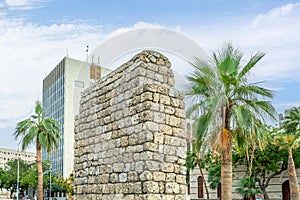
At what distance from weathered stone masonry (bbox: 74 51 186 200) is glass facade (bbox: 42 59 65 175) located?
4154cm

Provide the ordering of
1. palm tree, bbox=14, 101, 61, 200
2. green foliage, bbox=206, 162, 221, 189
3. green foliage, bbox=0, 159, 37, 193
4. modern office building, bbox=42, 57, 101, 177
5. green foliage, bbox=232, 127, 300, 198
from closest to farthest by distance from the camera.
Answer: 1. palm tree, bbox=14, 101, 61, 200
2. green foliage, bbox=232, 127, 300, 198
3. green foliage, bbox=206, 162, 221, 189
4. green foliage, bbox=0, 159, 37, 193
5. modern office building, bbox=42, 57, 101, 177

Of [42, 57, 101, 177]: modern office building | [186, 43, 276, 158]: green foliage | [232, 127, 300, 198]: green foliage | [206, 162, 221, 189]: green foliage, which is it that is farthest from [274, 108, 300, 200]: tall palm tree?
[42, 57, 101, 177]: modern office building

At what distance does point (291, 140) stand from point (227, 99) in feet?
39.0

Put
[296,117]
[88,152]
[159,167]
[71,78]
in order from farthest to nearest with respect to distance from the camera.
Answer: [71,78]
[296,117]
[88,152]
[159,167]

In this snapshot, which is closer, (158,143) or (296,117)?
(158,143)

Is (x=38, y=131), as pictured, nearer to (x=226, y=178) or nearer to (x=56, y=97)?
(x=226, y=178)

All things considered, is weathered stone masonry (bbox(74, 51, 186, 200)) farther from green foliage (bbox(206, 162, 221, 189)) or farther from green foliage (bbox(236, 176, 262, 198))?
green foliage (bbox(206, 162, 221, 189))

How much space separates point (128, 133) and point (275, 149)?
1967 cm

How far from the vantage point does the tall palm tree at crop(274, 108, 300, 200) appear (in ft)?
66.0

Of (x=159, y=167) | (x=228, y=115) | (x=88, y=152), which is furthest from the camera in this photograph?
(x=228, y=115)

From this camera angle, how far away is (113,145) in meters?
7.28

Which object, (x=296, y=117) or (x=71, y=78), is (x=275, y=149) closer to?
(x=296, y=117)

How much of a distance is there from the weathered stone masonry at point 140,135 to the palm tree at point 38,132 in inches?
496

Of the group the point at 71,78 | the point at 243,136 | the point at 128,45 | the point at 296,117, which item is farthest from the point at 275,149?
the point at 71,78
